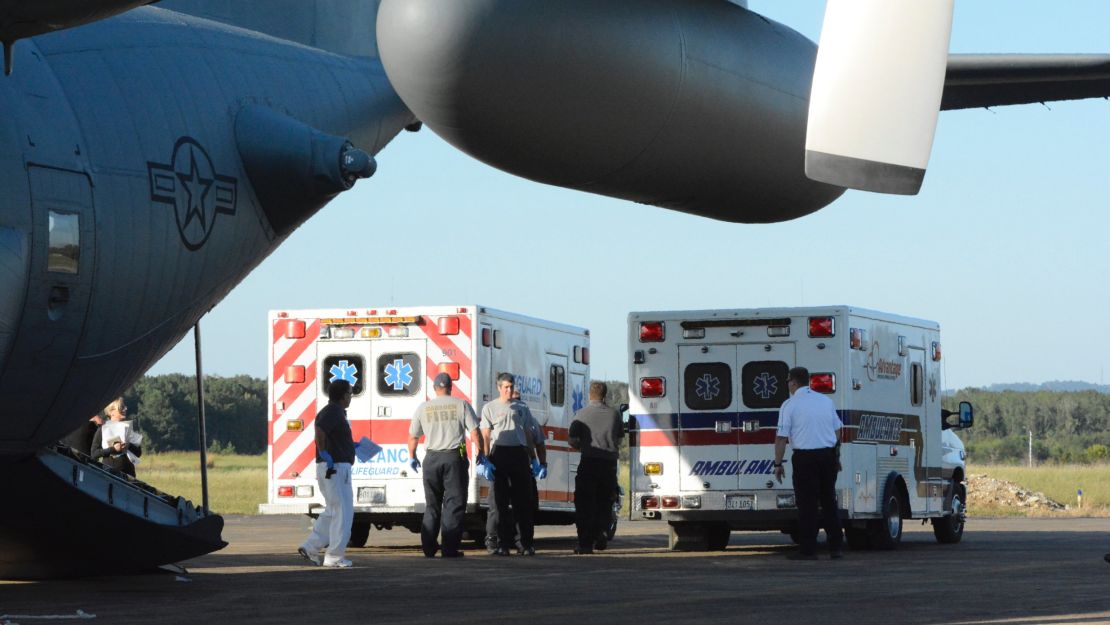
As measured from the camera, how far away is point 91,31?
12.9 meters

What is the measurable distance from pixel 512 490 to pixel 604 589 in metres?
4.90

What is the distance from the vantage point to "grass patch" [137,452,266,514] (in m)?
40.5

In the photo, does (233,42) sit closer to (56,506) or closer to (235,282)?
(235,282)

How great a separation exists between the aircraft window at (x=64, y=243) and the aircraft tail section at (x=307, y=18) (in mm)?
3704

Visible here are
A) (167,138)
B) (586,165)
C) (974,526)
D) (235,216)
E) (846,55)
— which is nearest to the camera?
(846,55)

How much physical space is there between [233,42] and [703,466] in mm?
7483

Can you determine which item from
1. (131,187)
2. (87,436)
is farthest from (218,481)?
(131,187)

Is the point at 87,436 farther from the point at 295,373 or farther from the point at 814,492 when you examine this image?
the point at 814,492

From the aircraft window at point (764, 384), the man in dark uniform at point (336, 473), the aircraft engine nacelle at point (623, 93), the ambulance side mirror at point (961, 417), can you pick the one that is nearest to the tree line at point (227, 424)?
the ambulance side mirror at point (961, 417)

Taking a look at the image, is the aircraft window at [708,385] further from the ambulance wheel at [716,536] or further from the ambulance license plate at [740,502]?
the ambulance wheel at [716,536]

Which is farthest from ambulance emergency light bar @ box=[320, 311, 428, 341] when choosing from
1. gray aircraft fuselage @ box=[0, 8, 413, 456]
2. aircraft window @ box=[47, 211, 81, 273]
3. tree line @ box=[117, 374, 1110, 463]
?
tree line @ box=[117, 374, 1110, 463]

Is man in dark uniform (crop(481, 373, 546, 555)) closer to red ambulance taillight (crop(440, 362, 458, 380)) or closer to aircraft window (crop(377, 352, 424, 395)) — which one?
red ambulance taillight (crop(440, 362, 458, 380))

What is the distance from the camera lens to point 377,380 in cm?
1992

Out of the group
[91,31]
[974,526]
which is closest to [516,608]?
[91,31]
